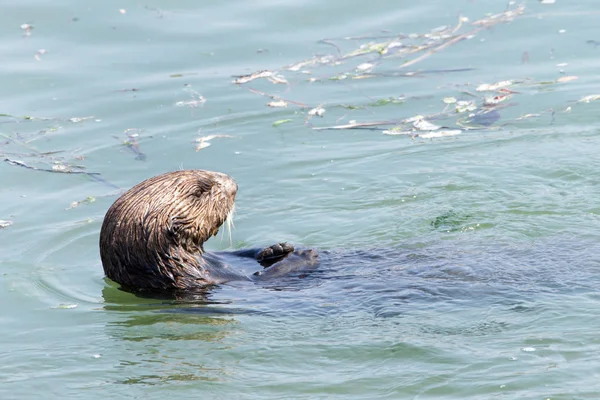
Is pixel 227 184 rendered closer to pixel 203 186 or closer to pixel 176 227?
pixel 203 186

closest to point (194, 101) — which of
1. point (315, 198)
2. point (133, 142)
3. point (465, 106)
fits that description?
point (133, 142)

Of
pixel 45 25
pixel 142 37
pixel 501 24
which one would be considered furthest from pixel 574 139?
pixel 45 25

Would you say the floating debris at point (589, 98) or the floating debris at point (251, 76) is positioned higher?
the floating debris at point (251, 76)

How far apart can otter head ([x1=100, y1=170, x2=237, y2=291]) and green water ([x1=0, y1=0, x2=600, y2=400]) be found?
226 millimetres

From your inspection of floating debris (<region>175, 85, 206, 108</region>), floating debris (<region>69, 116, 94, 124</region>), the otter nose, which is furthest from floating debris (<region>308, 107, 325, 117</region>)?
the otter nose

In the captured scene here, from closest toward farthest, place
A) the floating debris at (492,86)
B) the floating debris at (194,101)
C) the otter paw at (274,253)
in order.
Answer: the otter paw at (274,253)
the floating debris at (492,86)
the floating debris at (194,101)

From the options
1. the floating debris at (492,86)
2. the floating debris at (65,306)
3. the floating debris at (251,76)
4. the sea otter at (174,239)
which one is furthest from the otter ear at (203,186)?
the floating debris at (492,86)

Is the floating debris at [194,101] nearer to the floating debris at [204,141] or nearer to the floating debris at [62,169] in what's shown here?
the floating debris at [204,141]

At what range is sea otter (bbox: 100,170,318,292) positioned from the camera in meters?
6.41

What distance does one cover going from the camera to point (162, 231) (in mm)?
6465

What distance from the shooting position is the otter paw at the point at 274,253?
22.4 feet

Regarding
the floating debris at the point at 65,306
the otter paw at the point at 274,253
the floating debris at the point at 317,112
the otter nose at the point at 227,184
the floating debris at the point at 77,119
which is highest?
the floating debris at the point at 77,119

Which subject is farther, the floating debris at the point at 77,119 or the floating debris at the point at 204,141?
the floating debris at the point at 77,119

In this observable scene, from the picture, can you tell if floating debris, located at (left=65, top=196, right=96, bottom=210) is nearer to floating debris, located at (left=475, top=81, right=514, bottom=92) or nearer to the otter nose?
the otter nose
